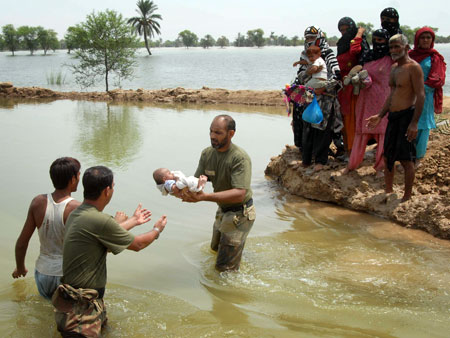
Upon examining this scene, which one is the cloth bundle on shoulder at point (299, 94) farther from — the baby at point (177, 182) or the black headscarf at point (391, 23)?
the baby at point (177, 182)

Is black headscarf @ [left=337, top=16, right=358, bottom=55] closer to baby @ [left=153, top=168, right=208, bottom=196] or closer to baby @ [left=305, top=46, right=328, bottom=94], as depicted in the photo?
baby @ [left=305, top=46, right=328, bottom=94]

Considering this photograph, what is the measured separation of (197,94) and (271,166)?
12.0 metres

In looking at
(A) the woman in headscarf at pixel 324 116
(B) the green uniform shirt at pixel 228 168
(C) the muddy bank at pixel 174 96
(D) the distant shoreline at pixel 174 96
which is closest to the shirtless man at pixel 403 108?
(A) the woman in headscarf at pixel 324 116

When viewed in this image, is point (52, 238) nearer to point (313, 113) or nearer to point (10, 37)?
point (313, 113)

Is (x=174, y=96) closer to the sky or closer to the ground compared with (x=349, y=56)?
closer to the ground

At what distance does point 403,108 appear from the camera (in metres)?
5.93

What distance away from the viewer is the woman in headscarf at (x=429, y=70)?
632cm

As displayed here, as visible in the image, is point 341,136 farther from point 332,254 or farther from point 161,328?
point 161,328

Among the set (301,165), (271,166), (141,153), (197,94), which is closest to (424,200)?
(301,165)

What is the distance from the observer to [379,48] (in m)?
6.80

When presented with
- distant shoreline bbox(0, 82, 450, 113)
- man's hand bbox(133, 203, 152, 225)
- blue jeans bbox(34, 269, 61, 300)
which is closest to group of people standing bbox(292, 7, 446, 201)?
man's hand bbox(133, 203, 152, 225)

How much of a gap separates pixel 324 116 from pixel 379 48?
1.20 metres

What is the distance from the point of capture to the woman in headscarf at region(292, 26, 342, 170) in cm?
708

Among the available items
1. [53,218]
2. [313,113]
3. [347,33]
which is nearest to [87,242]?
[53,218]
